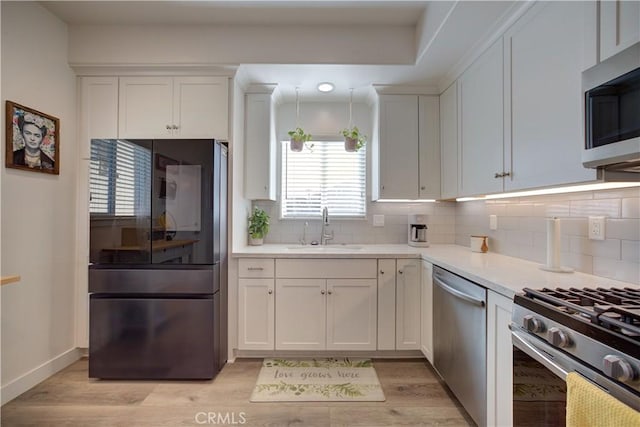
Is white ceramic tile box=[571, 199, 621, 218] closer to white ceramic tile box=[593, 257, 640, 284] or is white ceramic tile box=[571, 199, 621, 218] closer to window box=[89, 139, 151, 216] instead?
white ceramic tile box=[593, 257, 640, 284]

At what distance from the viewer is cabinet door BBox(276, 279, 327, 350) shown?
8.07 ft

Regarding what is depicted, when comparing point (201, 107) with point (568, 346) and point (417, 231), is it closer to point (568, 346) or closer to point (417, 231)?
point (417, 231)

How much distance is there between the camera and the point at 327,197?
3236mm

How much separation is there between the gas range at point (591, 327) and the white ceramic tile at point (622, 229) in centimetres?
40

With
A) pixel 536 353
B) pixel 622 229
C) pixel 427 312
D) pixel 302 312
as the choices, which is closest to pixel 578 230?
pixel 622 229

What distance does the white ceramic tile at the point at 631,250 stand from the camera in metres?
1.36

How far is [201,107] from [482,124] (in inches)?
86.5

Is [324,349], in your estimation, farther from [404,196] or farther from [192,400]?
[404,196]

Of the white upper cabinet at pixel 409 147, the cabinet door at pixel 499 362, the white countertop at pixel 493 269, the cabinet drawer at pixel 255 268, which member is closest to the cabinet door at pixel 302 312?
the cabinet drawer at pixel 255 268

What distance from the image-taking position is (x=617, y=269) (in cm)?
145

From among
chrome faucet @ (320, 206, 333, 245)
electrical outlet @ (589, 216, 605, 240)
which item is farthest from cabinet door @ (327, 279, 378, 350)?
electrical outlet @ (589, 216, 605, 240)

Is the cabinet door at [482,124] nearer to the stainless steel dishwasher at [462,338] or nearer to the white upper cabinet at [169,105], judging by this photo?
the stainless steel dishwasher at [462,338]

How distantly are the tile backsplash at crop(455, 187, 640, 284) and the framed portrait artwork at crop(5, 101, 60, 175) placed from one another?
3.51 meters

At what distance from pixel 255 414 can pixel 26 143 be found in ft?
7.93
